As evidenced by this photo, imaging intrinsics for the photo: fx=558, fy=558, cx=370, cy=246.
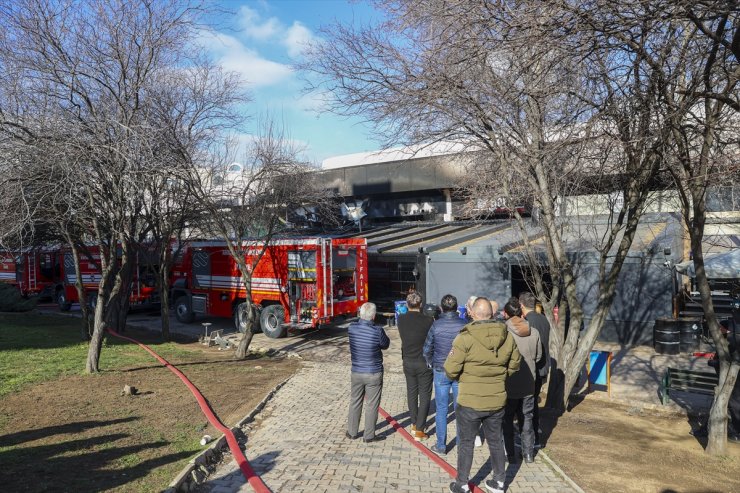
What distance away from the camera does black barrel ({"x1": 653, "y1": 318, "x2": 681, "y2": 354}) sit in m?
12.5

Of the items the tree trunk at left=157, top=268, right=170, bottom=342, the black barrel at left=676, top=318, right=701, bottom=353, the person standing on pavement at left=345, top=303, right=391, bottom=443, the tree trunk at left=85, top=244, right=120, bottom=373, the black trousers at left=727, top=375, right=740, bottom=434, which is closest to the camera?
the person standing on pavement at left=345, top=303, right=391, bottom=443

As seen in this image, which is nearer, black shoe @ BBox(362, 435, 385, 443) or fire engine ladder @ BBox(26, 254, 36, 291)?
black shoe @ BBox(362, 435, 385, 443)

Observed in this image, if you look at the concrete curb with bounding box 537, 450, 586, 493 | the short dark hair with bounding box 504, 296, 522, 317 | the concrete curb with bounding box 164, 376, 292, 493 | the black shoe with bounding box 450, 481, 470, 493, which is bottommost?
the concrete curb with bounding box 537, 450, 586, 493

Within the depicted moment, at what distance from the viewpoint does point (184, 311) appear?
1861 cm

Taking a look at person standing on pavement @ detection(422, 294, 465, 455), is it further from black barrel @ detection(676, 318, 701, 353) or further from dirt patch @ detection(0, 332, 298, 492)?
black barrel @ detection(676, 318, 701, 353)

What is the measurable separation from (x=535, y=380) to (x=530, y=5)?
149 inches

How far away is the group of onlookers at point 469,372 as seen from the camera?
4.78 meters

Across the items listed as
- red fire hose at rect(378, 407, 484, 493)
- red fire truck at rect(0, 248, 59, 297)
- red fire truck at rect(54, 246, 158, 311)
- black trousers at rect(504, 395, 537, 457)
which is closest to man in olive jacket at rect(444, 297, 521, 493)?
red fire hose at rect(378, 407, 484, 493)

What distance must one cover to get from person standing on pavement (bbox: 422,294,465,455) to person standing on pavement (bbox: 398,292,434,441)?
7.7 inches

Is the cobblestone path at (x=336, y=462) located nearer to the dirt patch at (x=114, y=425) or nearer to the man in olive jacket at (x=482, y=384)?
the man in olive jacket at (x=482, y=384)

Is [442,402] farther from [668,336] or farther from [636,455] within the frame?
[668,336]

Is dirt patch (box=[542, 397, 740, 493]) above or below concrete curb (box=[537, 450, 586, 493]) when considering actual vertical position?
below

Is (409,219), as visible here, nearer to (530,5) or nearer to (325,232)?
(325,232)

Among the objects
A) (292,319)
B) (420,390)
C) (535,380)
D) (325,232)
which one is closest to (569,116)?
(535,380)
